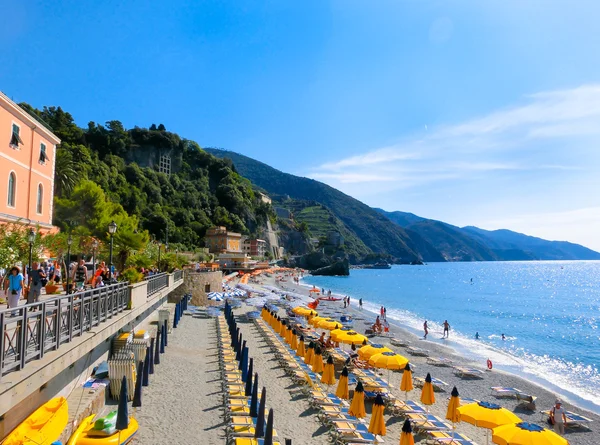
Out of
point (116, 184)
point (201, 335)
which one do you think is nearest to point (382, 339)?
point (201, 335)

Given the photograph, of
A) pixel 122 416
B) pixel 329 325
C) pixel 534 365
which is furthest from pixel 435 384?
pixel 534 365

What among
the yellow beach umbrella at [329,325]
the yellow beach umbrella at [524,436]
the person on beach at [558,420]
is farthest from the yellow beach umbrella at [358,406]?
the yellow beach umbrella at [329,325]

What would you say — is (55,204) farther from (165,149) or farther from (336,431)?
(165,149)

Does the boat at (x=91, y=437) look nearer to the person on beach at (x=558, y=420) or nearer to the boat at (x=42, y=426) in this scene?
the boat at (x=42, y=426)

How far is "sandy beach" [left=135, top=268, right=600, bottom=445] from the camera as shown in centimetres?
1179

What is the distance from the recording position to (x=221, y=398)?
566 inches

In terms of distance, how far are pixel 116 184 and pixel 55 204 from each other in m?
44.8

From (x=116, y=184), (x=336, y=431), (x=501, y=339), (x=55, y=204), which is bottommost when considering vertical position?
(x=501, y=339)

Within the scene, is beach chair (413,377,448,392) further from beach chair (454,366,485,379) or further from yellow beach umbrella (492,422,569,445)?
yellow beach umbrella (492,422,569,445)

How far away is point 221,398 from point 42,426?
23.3 ft

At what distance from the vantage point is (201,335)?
25016 mm

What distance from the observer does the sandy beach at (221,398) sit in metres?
11.8

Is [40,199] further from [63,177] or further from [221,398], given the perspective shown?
[63,177]

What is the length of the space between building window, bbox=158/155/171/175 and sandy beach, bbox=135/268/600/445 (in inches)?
3699
